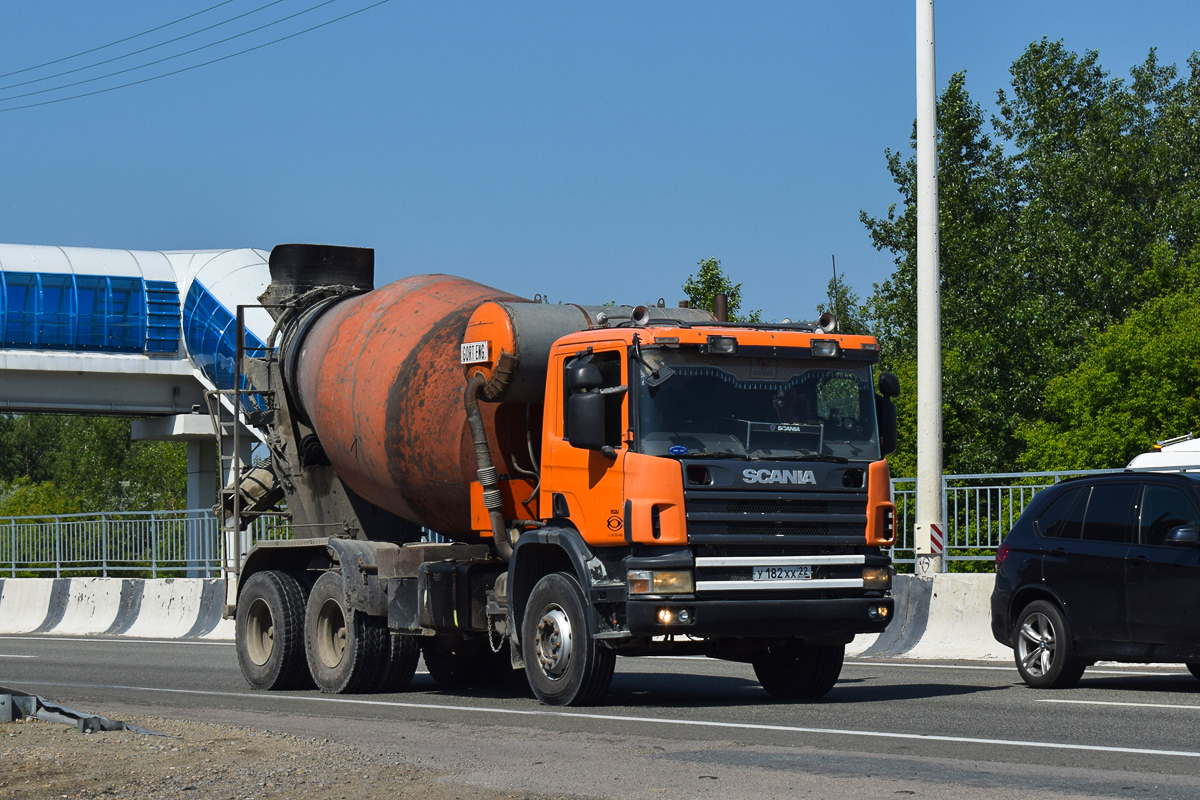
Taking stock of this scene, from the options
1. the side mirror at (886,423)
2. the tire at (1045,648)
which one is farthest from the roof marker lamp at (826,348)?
the tire at (1045,648)

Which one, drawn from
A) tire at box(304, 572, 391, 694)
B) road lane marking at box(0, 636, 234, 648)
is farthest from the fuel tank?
road lane marking at box(0, 636, 234, 648)

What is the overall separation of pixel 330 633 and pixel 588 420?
4469 millimetres

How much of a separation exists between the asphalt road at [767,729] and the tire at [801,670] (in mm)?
201

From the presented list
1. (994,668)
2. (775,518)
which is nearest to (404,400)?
(775,518)

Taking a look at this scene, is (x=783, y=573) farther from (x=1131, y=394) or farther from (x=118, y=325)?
(x=118, y=325)

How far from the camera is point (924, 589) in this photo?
17.7 m

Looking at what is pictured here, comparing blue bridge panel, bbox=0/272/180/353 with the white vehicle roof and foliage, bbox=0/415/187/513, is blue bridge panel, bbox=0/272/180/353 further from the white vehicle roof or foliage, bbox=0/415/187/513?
the white vehicle roof

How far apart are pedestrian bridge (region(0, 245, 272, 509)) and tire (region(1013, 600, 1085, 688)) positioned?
37043mm

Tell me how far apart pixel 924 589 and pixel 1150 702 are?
5993mm

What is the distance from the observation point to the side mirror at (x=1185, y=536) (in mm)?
12086

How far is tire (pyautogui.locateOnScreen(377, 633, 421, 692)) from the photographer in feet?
45.5

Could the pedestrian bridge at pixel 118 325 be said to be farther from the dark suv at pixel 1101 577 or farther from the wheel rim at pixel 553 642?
the wheel rim at pixel 553 642

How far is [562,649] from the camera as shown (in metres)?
11.7

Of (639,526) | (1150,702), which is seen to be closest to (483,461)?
(639,526)
